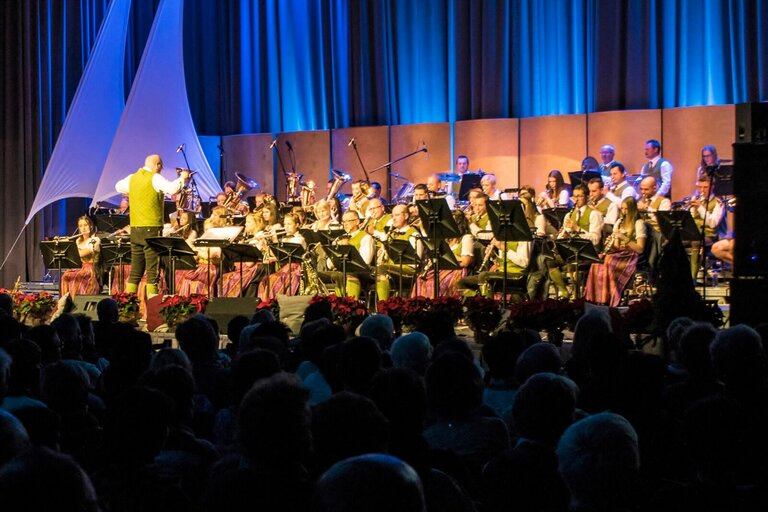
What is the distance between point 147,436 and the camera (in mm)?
2529

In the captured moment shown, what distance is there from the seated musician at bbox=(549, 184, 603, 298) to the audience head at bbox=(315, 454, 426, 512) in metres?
8.72

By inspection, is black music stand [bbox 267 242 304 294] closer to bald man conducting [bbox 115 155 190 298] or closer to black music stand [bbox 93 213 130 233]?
bald man conducting [bbox 115 155 190 298]

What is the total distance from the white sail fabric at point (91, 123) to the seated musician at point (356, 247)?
5.74 meters

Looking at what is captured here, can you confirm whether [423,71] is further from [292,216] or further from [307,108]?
[292,216]

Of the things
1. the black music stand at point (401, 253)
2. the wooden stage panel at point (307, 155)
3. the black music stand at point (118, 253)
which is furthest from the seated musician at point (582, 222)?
the wooden stage panel at point (307, 155)

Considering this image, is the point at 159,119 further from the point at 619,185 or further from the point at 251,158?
the point at 619,185

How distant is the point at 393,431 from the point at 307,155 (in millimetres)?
14490

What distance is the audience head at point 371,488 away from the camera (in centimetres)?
153

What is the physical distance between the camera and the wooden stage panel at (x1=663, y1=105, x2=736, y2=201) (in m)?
13.4

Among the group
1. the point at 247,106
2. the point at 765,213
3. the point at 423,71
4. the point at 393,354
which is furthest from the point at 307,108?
the point at 393,354

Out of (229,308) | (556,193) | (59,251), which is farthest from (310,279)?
(556,193)

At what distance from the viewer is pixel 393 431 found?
9.02ft

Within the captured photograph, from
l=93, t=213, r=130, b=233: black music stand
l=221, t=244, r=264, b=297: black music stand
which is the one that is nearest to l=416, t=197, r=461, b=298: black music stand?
l=221, t=244, r=264, b=297: black music stand

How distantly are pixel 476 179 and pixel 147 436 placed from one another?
11231mm
